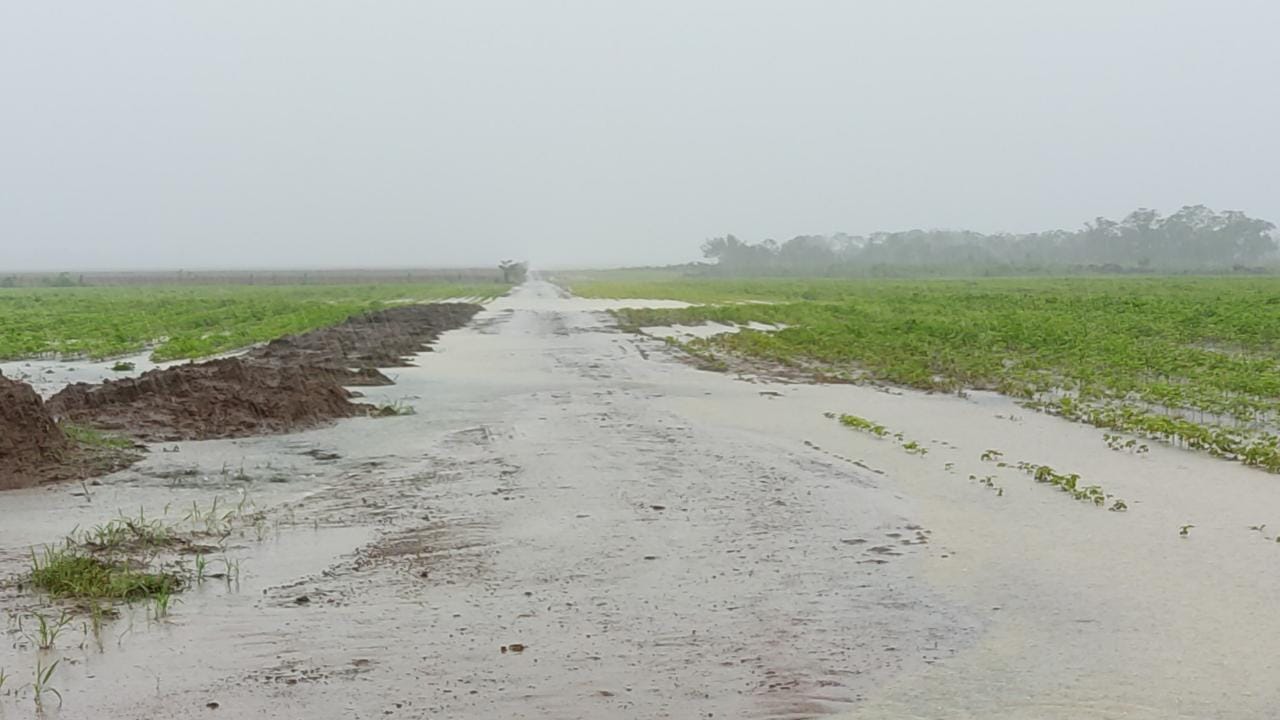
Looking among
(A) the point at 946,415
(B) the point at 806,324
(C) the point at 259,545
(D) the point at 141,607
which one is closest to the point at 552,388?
(A) the point at 946,415

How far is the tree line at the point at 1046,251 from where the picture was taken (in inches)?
4779

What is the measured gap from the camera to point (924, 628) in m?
6.15

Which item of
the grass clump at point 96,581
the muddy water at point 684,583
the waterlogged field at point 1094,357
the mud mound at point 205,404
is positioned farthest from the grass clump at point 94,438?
the waterlogged field at point 1094,357

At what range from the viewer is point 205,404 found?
44.1ft

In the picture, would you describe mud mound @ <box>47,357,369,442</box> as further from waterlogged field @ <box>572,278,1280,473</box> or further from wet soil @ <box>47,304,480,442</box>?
waterlogged field @ <box>572,278,1280,473</box>

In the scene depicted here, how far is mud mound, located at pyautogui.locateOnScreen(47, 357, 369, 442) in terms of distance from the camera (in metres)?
12.7

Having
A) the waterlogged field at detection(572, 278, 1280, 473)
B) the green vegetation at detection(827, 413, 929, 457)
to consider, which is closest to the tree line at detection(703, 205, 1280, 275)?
the waterlogged field at detection(572, 278, 1280, 473)

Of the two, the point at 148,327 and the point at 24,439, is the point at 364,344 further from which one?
the point at 24,439

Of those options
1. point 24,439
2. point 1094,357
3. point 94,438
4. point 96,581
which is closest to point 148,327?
point 94,438

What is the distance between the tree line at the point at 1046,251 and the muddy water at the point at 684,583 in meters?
101

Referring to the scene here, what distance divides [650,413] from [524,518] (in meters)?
6.19

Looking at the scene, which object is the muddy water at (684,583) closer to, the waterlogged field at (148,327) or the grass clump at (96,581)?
the grass clump at (96,581)

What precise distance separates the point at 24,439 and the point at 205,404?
10.6 ft

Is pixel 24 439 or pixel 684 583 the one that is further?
pixel 24 439
